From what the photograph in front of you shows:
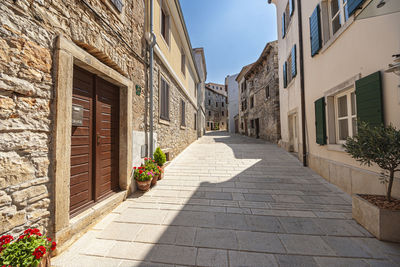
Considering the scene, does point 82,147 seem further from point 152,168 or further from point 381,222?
point 381,222

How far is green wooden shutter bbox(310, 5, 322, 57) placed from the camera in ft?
15.3

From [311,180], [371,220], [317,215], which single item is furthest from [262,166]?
[371,220]

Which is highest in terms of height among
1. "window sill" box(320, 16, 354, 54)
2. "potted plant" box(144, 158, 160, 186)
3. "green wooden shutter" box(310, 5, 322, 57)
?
"green wooden shutter" box(310, 5, 322, 57)

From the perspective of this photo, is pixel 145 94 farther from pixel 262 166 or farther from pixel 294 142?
pixel 294 142

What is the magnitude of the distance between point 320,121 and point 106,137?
564 cm

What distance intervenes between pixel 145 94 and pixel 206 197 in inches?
122

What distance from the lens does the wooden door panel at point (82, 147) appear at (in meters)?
2.48

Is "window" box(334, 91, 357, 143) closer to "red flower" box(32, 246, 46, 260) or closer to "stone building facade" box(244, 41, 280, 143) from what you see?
"red flower" box(32, 246, 46, 260)

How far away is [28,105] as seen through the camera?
178 cm

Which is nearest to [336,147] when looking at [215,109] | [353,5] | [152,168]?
[353,5]

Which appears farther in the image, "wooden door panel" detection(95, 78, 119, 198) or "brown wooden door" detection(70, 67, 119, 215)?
"wooden door panel" detection(95, 78, 119, 198)

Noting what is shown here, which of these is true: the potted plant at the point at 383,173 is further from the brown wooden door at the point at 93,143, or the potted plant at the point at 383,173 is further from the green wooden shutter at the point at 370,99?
the brown wooden door at the point at 93,143

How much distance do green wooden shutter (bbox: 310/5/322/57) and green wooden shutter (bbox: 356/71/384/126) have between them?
7.12 feet

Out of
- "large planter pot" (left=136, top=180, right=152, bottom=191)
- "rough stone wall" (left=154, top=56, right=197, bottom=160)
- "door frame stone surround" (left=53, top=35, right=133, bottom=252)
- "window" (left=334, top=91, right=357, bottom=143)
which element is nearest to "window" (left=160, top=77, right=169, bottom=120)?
"rough stone wall" (left=154, top=56, right=197, bottom=160)
